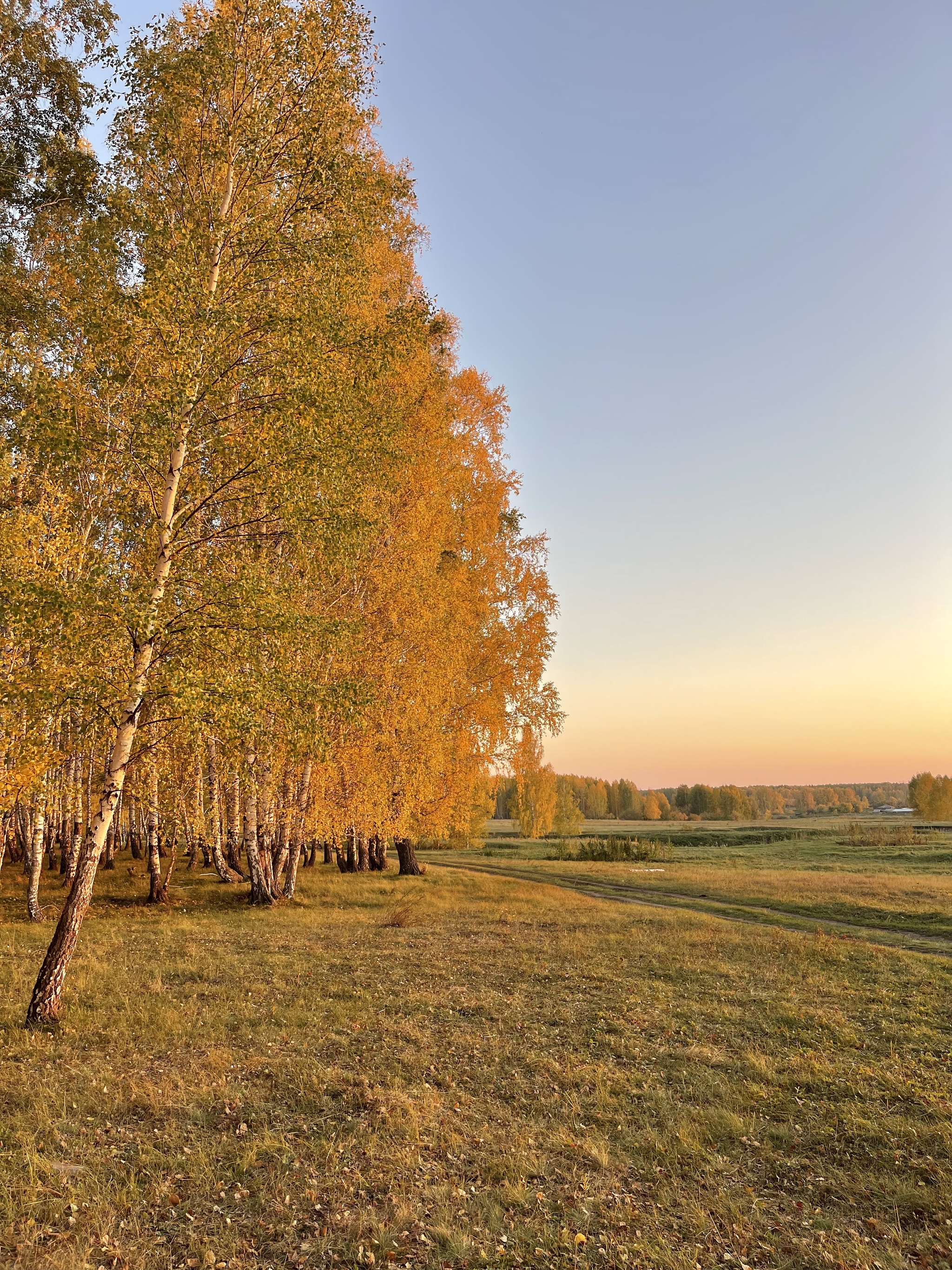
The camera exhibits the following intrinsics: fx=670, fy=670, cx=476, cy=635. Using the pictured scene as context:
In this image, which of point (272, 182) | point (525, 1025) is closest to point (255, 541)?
point (272, 182)

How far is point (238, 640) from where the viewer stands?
9.45 m

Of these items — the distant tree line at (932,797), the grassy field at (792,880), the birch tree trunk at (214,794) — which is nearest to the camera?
the birch tree trunk at (214,794)

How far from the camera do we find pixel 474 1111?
6.99 metres

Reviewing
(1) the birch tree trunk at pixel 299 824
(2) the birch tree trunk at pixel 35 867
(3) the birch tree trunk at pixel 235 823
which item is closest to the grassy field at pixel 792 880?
(1) the birch tree trunk at pixel 299 824

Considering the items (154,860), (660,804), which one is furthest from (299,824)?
(660,804)

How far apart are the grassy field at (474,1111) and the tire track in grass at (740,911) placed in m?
3.80

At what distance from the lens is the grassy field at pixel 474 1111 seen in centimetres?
505

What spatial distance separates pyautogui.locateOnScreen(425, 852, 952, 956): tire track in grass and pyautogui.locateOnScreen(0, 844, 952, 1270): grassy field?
150 inches

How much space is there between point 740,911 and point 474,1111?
17.7m

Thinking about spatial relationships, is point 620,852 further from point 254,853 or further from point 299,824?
point 254,853

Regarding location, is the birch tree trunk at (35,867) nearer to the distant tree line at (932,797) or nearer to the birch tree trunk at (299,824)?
the birch tree trunk at (299,824)

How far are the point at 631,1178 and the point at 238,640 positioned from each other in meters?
7.55

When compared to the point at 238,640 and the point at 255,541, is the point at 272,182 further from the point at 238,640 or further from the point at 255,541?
the point at 238,640

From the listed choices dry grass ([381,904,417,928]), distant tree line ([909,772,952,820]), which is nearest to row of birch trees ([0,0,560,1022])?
dry grass ([381,904,417,928])
